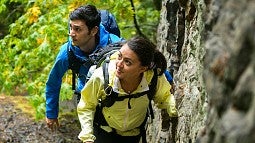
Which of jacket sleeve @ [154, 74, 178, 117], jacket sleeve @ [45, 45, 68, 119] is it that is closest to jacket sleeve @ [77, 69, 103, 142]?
jacket sleeve @ [154, 74, 178, 117]

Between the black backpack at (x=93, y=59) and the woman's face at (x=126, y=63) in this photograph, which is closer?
the woman's face at (x=126, y=63)

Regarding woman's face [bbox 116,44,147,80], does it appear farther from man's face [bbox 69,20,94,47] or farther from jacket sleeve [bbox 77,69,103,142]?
man's face [bbox 69,20,94,47]

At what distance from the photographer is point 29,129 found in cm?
905

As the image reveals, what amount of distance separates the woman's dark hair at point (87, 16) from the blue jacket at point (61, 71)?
0.19 meters

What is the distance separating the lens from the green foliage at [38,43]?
7414 mm

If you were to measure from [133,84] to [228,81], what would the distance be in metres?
1.93

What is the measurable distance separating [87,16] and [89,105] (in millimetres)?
1186

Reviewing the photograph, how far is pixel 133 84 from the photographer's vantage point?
4203 mm

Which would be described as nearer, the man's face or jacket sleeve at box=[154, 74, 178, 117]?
jacket sleeve at box=[154, 74, 178, 117]

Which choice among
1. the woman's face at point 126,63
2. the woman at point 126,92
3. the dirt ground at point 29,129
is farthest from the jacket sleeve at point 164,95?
the dirt ground at point 29,129

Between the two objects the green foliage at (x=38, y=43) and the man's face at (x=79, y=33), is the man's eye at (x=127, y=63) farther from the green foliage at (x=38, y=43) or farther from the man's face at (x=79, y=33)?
the green foliage at (x=38, y=43)

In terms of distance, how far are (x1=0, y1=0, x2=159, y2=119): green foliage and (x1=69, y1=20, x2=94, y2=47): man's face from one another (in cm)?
245

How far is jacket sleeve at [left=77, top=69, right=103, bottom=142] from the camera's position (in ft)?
13.4

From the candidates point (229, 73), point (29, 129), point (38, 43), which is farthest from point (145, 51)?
point (29, 129)
